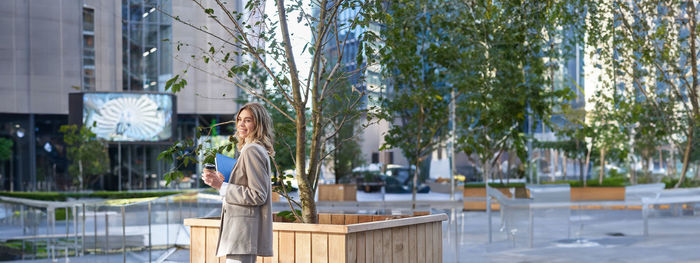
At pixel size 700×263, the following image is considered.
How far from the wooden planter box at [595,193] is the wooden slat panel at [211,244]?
2159cm

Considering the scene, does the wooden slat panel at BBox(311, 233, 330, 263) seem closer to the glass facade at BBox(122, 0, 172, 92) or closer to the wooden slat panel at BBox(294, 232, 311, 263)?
the wooden slat panel at BBox(294, 232, 311, 263)

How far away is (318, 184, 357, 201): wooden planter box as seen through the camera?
26.8m

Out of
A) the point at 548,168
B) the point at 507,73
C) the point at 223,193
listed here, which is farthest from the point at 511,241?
the point at 548,168

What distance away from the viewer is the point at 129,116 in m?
32.2

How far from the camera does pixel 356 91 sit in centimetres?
694

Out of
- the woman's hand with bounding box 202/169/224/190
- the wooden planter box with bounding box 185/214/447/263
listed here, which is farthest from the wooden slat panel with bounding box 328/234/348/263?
the woman's hand with bounding box 202/169/224/190

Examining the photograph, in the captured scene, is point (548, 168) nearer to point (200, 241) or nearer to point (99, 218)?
point (99, 218)

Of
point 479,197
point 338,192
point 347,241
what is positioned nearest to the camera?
point 347,241

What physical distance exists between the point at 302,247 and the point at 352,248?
38cm

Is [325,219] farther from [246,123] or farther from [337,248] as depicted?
[246,123]

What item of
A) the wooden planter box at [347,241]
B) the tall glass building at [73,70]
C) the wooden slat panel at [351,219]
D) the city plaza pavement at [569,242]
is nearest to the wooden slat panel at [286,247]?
the wooden planter box at [347,241]

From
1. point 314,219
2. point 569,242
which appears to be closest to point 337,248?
point 314,219

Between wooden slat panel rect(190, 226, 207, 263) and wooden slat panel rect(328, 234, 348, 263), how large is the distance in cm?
124

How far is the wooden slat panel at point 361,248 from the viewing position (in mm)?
5582
